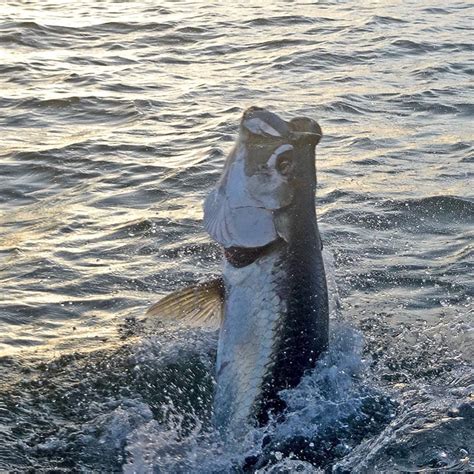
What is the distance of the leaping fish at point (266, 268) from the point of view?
16.6 ft

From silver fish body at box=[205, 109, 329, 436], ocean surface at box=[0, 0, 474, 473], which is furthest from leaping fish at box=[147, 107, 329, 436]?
ocean surface at box=[0, 0, 474, 473]

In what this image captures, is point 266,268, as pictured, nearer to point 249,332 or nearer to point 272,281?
point 272,281

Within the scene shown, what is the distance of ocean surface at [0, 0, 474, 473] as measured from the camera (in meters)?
5.76

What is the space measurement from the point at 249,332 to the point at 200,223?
11.5 feet

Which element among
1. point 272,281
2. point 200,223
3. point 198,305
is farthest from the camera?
point 200,223

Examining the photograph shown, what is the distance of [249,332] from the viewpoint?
513 centimetres

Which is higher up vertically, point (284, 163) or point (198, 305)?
point (284, 163)

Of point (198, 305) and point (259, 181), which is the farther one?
point (198, 305)

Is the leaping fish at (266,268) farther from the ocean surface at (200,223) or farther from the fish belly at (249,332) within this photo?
the ocean surface at (200,223)

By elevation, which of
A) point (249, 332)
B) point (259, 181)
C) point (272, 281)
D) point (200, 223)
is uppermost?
point (259, 181)

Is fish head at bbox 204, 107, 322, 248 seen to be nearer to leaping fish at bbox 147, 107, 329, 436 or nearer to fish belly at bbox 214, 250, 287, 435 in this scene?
leaping fish at bbox 147, 107, 329, 436

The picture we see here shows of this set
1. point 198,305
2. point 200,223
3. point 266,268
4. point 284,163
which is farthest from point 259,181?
point 200,223

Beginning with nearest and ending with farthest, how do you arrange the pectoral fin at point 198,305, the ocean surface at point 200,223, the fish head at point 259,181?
the fish head at point 259,181 → the pectoral fin at point 198,305 → the ocean surface at point 200,223

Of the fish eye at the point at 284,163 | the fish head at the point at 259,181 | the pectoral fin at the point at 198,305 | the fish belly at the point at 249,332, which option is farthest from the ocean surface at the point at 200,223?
the fish eye at the point at 284,163
